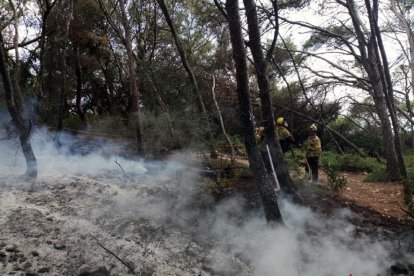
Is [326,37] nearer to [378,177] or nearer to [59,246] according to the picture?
[378,177]

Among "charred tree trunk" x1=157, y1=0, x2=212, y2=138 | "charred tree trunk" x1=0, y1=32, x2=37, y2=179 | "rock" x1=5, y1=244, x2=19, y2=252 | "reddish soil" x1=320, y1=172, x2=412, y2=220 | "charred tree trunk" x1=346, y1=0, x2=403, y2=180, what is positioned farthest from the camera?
"charred tree trunk" x1=346, y1=0, x2=403, y2=180

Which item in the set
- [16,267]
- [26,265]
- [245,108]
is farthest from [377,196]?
[16,267]

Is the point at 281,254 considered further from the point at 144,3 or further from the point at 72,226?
the point at 144,3

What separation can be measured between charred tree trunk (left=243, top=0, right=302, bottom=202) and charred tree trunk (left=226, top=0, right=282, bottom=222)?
938mm

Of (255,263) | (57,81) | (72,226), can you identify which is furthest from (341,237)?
(57,81)

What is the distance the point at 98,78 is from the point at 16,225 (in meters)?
11.3

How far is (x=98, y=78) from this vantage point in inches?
612

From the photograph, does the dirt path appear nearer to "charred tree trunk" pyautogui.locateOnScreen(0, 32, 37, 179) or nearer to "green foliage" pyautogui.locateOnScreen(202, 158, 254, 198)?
"green foliage" pyautogui.locateOnScreen(202, 158, 254, 198)

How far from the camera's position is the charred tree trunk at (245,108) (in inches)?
203

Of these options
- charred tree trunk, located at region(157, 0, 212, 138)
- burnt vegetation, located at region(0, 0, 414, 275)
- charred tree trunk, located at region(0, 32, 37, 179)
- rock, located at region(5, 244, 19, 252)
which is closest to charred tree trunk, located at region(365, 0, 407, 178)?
burnt vegetation, located at region(0, 0, 414, 275)

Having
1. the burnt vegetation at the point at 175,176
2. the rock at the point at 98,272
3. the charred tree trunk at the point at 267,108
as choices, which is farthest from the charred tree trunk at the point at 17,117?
the charred tree trunk at the point at 267,108

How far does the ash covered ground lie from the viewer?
4.65 m

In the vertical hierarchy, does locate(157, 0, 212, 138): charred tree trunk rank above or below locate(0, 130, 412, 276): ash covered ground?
above

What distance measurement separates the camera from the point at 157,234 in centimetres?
548
